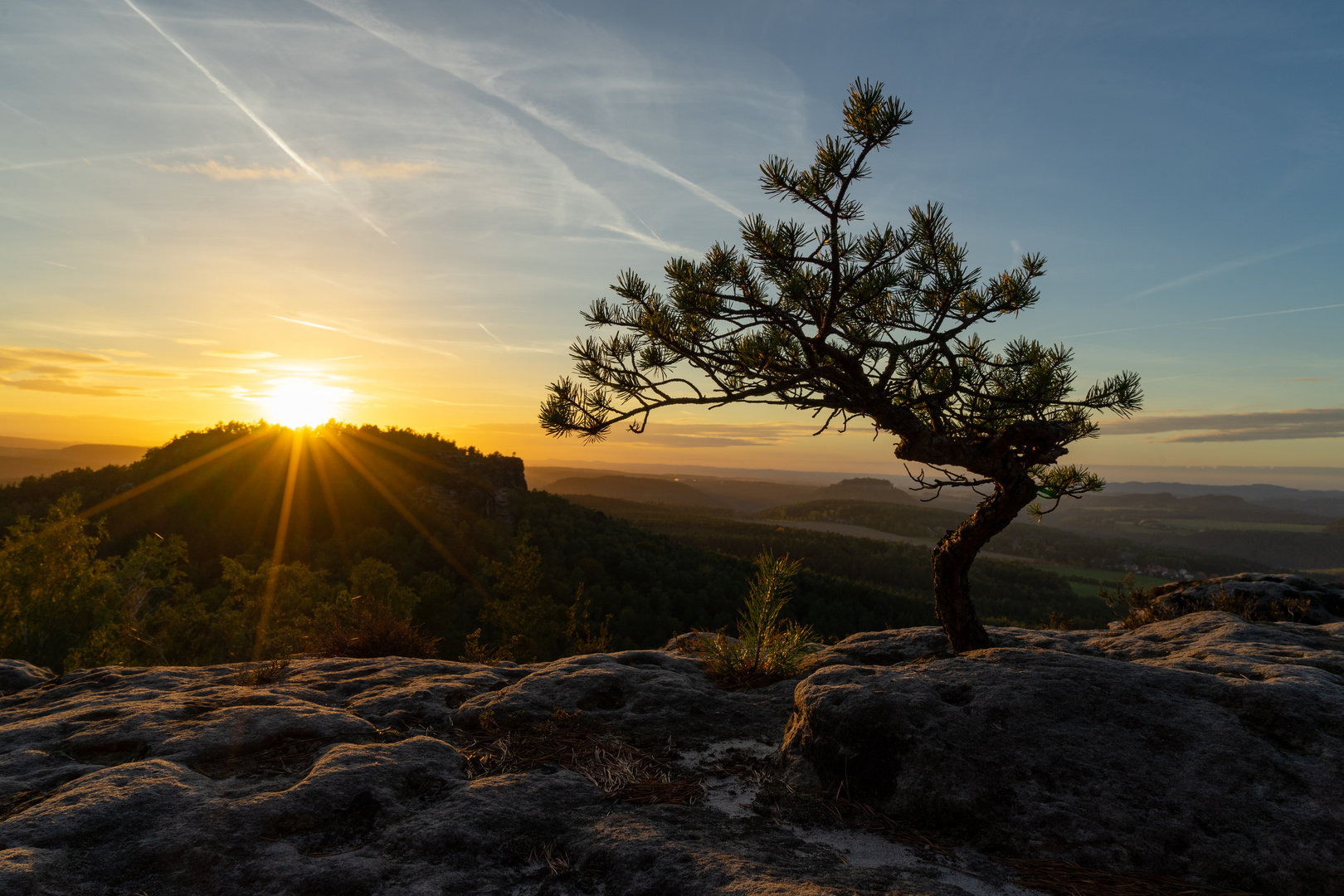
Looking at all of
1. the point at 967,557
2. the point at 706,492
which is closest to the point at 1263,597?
the point at 967,557

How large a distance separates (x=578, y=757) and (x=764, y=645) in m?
2.99

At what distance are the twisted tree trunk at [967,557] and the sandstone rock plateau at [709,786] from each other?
0.83 m

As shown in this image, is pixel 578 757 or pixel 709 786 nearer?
pixel 709 786

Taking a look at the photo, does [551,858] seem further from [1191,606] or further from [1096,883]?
[1191,606]

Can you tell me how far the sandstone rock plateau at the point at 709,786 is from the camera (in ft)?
9.32

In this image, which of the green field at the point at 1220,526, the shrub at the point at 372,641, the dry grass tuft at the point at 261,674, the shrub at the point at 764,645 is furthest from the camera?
the green field at the point at 1220,526

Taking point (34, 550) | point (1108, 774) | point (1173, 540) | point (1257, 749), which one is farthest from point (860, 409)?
point (1173, 540)

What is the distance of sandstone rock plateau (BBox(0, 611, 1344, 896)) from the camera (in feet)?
9.32

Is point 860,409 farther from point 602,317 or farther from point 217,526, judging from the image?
point 217,526

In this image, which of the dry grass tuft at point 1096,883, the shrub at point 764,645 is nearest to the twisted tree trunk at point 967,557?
the shrub at point 764,645

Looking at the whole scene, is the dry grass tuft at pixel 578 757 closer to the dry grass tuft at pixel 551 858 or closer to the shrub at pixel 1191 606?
the dry grass tuft at pixel 551 858

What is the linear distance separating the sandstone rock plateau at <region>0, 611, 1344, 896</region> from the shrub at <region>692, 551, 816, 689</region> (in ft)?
3.43

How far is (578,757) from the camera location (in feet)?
13.8

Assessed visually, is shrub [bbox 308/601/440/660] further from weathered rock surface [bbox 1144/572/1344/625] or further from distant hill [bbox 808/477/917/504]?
distant hill [bbox 808/477/917/504]
